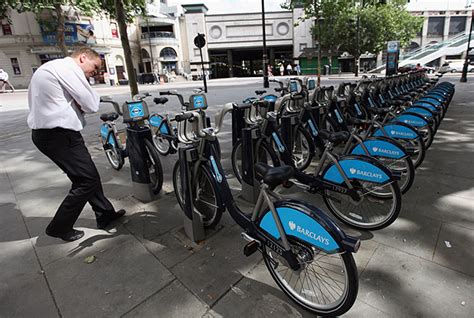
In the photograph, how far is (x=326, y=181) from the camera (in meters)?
2.80

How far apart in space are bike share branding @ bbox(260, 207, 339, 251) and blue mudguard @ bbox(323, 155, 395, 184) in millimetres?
1098

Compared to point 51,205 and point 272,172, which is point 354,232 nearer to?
point 272,172

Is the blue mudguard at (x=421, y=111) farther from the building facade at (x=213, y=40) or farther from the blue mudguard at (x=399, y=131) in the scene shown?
the building facade at (x=213, y=40)

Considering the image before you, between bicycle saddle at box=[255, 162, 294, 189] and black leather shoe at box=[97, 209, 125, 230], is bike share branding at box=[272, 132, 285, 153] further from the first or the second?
black leather shoe at box=[97, 209, 125, 230]

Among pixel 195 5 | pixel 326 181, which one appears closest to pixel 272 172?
pixel 326 181

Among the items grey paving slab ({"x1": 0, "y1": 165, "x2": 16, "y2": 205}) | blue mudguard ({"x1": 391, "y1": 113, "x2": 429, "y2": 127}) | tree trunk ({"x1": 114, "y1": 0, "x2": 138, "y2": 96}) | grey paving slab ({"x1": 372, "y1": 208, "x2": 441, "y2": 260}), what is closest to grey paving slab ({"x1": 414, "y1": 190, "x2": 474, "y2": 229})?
grey paving slab ({"x1": 372, "y1": 208, "x2": 441, "y2": 260})

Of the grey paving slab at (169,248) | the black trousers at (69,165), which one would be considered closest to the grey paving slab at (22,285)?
the black trousers at (69,165)

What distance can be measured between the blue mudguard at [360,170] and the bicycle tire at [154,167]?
6.45ft

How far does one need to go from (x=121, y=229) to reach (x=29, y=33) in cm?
4016

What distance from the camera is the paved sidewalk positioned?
6.38 feet

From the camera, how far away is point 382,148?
313 cm

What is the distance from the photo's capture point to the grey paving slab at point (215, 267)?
83.0 inches

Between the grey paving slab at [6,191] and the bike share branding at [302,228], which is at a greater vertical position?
the bike share branding at [302,228]

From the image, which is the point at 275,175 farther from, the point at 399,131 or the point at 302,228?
the point at 399,131
